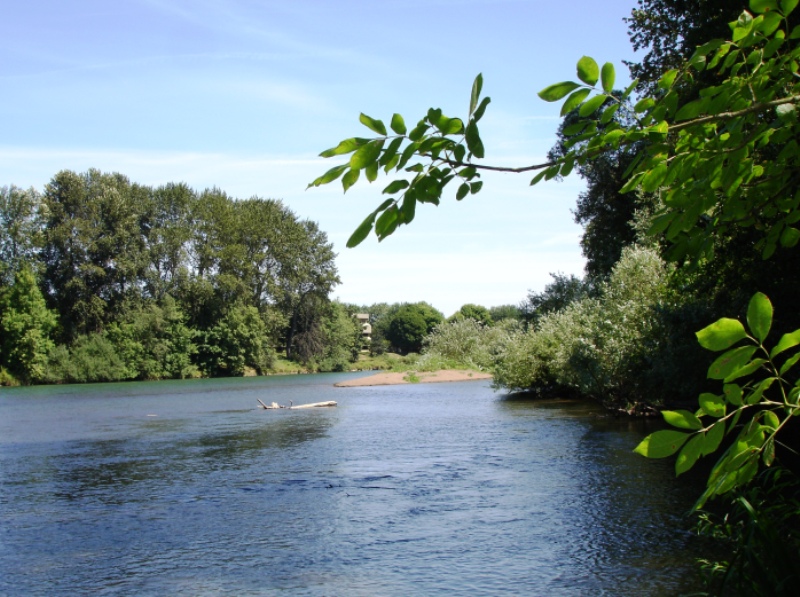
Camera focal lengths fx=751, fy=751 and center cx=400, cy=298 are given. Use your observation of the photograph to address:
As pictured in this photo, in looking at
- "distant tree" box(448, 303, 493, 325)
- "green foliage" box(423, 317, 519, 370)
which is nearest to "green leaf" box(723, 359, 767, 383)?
"green foliage" box(423, 317, 519, 370)

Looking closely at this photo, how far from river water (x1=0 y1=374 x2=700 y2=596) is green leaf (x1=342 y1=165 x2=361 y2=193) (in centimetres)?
734

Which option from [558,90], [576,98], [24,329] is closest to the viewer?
[558,90]

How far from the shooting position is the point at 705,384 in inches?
765

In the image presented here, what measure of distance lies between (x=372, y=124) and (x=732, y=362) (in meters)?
1.33

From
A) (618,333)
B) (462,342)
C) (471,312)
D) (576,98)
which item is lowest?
(462,342)

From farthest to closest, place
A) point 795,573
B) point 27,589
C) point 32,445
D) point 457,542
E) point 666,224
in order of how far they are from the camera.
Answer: point 32,445
point 457,542
point 27,589
point 795,573
point 666,224

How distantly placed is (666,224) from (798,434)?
13732 mm

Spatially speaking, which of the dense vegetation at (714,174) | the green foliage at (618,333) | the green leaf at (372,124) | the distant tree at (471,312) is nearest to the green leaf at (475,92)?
the dense vegetation at (714,174)

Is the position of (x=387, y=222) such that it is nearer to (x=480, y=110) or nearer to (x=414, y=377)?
(x=480, y=110)

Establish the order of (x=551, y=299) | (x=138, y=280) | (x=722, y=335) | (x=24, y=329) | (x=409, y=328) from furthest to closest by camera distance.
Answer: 1. (x=409, y=328)
2. (x=138, y=280)
3. (x=24, y=329)
4. (x=551, y=299)
5. (x=722, y=335)

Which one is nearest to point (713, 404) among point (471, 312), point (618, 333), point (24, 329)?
point (618, 333)

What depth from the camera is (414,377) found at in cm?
5981

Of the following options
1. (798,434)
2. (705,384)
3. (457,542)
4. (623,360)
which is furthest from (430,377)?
(457,542)

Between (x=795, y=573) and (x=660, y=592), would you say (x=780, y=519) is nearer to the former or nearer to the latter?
(x=795, y=573)
